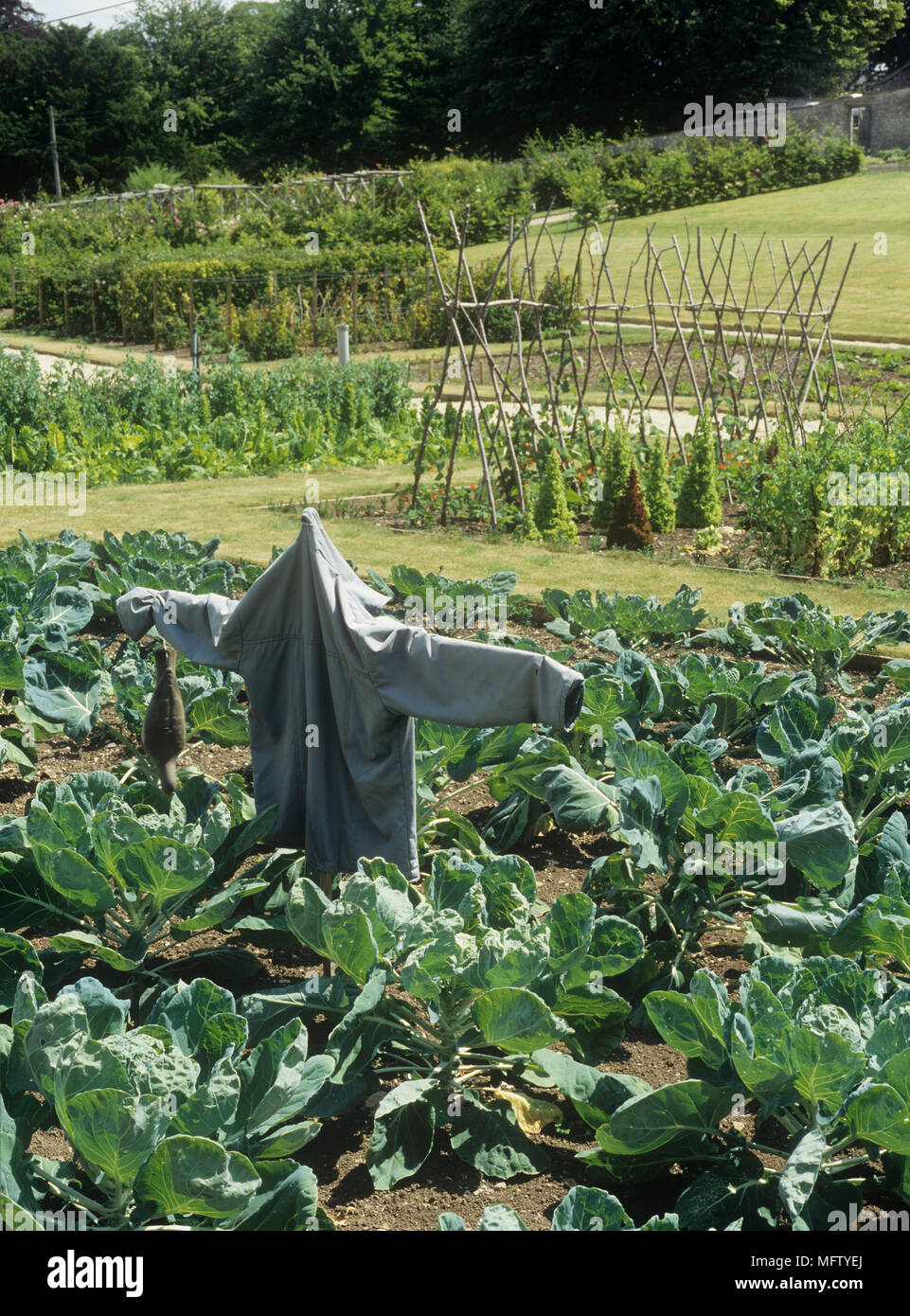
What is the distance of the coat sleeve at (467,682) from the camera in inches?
109

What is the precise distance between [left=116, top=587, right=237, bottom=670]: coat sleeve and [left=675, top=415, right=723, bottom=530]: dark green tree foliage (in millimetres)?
6331

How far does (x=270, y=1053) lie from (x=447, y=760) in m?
1.60

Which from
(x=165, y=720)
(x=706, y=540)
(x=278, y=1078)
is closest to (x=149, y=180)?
(x=706, y=540)

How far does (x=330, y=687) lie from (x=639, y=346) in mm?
17926

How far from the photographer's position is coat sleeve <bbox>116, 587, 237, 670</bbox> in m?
3.59

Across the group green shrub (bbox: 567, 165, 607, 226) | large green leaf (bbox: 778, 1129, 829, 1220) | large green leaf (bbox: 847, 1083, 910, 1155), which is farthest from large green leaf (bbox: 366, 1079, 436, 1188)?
green shrub (bbox: 567, 165, 607, 226)

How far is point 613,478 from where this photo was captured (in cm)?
912

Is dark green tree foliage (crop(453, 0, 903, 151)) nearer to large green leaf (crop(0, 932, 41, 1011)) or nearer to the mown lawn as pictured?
the mown lawn

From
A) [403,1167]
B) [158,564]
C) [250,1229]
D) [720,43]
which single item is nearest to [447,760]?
[403,1167]

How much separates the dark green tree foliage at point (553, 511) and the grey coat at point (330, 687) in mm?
5491

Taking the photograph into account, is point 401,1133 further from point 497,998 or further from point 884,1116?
point 884,1116

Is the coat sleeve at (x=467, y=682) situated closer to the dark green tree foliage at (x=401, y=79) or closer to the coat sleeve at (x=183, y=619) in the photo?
the coat sleeve at (x=183, y=619)
